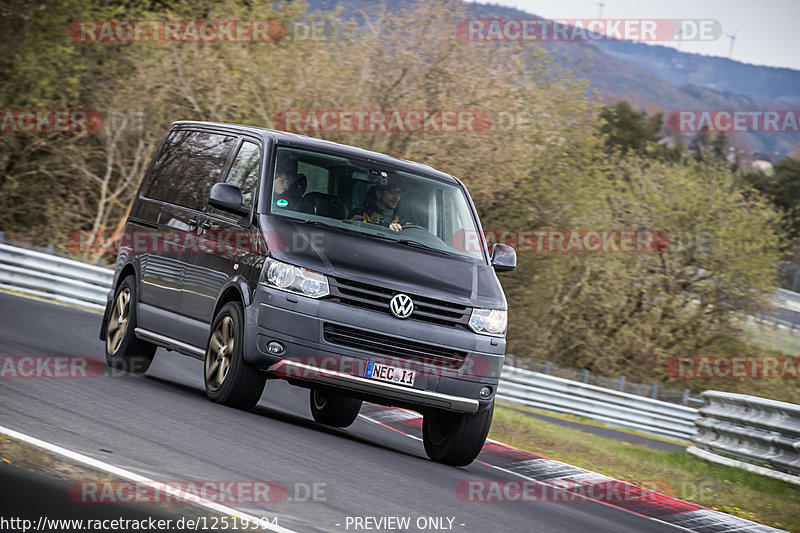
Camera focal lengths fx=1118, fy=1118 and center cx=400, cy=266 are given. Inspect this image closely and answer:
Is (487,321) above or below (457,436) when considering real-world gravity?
above

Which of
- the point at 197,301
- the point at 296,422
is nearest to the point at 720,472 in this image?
the point at 296,422

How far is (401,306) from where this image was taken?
827cm

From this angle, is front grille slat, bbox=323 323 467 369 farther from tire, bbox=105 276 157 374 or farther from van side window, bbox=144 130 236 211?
tire, bbox=105 276 157 374

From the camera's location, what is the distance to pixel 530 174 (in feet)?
103

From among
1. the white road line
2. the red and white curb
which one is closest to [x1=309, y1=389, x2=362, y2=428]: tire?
the red and white curb

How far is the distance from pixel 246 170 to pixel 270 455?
302 centimetres

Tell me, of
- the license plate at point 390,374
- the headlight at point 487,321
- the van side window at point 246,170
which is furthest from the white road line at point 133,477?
the headlight at point 487,321

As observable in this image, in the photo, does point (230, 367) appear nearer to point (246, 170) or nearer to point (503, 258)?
point (246, 170)

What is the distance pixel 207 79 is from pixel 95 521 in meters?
24.7

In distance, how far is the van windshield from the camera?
8.92 metres

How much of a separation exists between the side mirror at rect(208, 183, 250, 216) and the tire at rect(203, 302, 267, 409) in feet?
2.45

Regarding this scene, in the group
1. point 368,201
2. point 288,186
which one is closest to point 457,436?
point 368,201

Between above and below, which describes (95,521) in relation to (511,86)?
below

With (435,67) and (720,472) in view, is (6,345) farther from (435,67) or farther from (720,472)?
(435,67)
